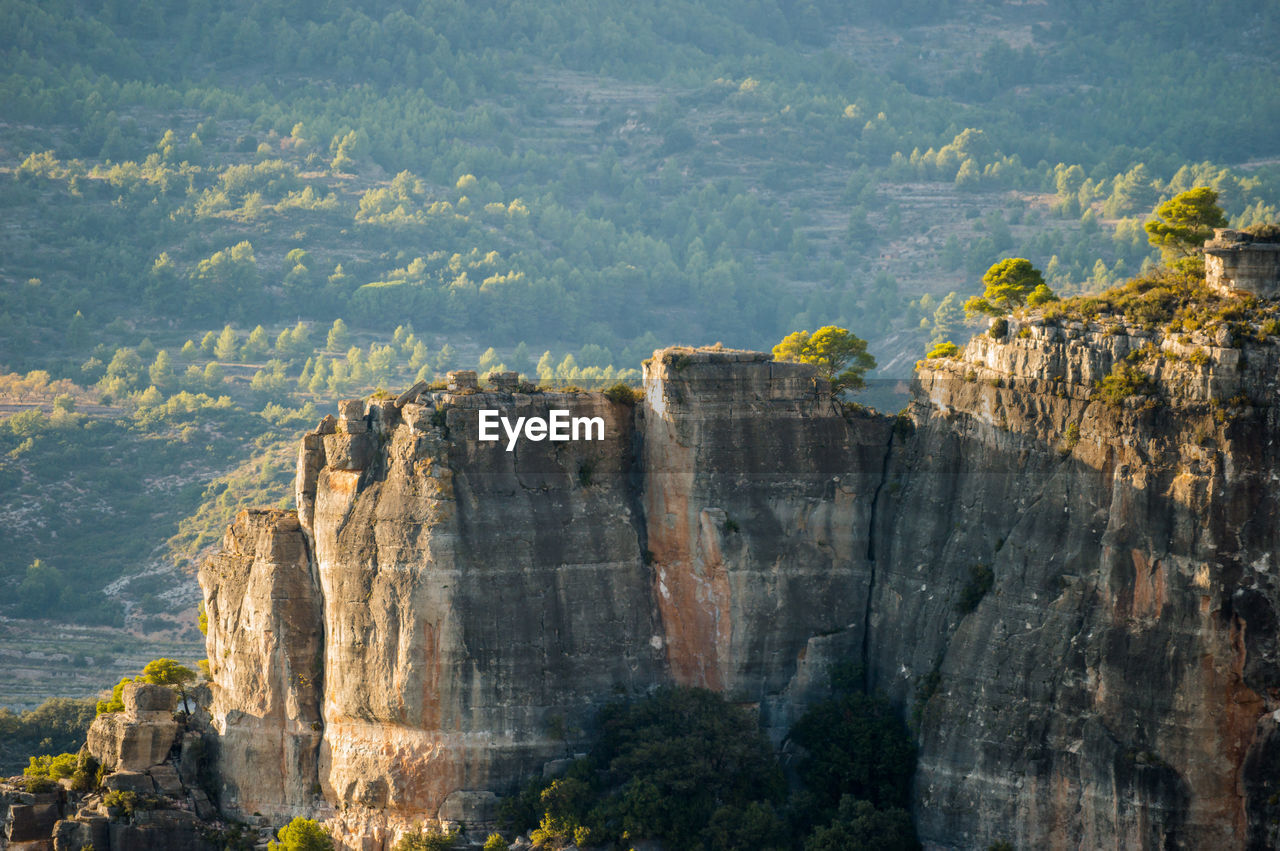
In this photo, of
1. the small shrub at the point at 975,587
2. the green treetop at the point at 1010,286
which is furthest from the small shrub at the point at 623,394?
the green treetop at the point at 1010,286

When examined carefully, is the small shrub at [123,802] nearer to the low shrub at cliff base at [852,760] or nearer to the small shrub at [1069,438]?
the low shrub at cliff base at [852,760]

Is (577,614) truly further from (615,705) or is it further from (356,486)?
(356,486)

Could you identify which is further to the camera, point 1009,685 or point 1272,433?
point 1009,685

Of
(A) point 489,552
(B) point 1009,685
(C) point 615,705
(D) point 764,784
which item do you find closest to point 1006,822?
(B) point 1009,685

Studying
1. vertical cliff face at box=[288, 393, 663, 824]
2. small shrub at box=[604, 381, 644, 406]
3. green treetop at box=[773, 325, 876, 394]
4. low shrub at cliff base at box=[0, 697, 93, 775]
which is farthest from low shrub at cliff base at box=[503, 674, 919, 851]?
low shrub at cliff base at box=[0, 697, 93, 775]

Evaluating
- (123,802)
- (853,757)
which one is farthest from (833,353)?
(123,802)

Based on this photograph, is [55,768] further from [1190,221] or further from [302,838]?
[1190,221]
